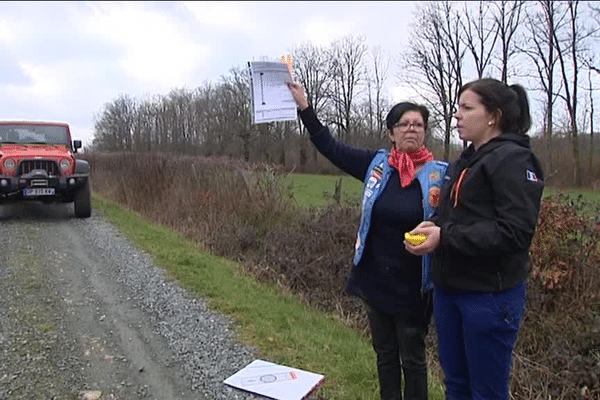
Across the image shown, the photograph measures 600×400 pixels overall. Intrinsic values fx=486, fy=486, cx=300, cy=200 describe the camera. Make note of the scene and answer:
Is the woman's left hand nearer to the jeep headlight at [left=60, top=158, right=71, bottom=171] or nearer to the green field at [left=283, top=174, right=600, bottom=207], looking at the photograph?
the green field at [left=283, top=174, right=600, bottom=207]

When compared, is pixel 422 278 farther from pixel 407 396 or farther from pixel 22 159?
pixel 22 159

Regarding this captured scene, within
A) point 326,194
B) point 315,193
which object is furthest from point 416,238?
point 315,193

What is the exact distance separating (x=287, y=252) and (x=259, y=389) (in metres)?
5.92

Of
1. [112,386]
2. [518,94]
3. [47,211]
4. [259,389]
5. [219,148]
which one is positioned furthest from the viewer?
[219,148]

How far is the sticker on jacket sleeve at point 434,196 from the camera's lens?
2.54m

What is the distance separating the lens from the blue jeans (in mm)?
2057

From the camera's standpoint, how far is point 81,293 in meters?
5.50

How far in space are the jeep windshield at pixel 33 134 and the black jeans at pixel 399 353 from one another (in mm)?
10862

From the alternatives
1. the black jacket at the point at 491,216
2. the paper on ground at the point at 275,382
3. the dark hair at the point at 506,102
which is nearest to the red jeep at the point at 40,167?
the paper on ground at the point at 275,382

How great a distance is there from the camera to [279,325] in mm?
4617

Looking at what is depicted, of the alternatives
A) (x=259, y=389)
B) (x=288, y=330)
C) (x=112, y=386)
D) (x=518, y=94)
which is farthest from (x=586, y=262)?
(x=112, y=386)

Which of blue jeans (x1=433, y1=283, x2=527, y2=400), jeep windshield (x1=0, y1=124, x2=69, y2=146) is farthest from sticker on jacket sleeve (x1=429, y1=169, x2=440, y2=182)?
jeep windshield (x1=0, y1=124, x2=69, y2=146)

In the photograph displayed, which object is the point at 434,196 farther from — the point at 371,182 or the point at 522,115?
the point at 522,115

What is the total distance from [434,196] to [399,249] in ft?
1.13
